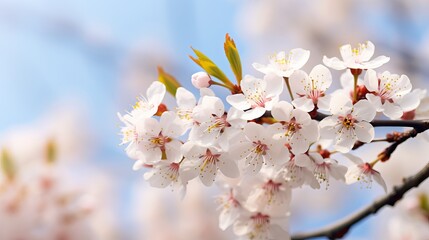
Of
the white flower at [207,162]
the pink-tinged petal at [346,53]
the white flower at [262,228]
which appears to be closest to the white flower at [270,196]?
the white flower at [262,228]

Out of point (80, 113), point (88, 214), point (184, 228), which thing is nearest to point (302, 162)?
point (88, 214)

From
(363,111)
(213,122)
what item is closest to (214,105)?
(213,122)

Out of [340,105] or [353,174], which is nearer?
[340,105]

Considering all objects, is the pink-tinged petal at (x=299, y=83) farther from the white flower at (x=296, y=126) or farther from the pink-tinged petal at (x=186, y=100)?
the pink-tinged petal at (x=186, y=100)

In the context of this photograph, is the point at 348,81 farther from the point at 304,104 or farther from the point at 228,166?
the point at 228,166

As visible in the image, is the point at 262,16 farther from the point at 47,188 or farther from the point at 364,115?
the point at 364,115

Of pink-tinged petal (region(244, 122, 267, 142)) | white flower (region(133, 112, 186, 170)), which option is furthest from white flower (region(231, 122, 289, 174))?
white flower (region(133, 112, 186, 170))
